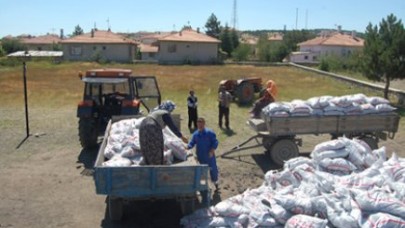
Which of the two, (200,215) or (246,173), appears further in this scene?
(246,173)

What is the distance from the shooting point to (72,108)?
19453 millimetres

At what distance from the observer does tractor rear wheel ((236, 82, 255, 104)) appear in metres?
20.1

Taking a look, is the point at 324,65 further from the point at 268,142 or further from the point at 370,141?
the point at 268,142

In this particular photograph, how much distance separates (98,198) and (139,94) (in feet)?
19.6

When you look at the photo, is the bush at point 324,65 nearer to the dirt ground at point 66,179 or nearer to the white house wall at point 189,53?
the white house wall at point 189,53

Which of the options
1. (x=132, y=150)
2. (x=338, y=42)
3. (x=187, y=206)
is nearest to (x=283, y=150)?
(x=187, y=206)

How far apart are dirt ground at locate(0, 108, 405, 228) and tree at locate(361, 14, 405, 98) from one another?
5.11 m

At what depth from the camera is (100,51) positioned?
48.4 metres

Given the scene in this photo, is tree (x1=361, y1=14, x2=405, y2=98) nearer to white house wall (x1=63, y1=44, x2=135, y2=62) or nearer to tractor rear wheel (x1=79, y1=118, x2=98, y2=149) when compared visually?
tractor rear wheel (x1=79, y1=118, x2=98, y2=149)

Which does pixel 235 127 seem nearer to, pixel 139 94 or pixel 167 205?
pixel 139 94

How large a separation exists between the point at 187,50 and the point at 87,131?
3718 centimetres

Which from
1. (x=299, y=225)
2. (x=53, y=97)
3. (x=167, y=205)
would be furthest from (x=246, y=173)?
(x=53, y=97)

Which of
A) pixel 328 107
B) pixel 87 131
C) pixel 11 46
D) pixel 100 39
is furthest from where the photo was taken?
pixel 11 46

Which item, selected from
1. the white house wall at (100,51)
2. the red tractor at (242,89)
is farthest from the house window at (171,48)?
the red tractor at (242,89)
